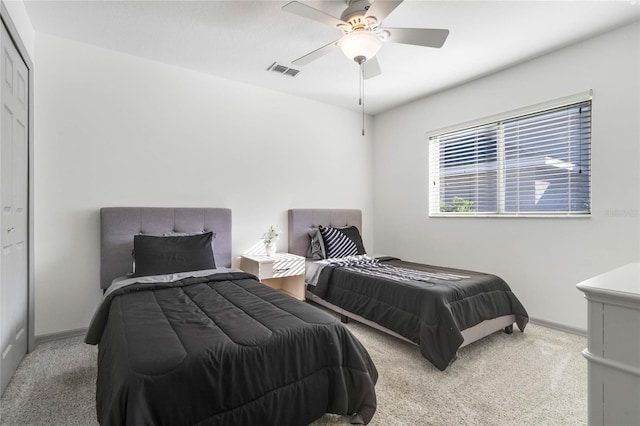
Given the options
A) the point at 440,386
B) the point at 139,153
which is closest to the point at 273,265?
the point at 139,153

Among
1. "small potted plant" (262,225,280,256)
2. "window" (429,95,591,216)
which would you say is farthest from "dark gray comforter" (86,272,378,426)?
"window" (429,95,591,216)

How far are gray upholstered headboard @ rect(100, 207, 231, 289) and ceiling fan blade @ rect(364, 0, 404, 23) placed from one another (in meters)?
2.37

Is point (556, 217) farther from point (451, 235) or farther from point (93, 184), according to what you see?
point (93, 184)

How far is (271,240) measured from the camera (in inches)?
140

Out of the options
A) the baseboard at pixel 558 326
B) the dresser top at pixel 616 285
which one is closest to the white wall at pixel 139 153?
the baseboard at pixel 558 326

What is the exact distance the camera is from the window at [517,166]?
283 centimetres

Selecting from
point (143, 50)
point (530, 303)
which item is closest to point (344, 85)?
point (143, 50)

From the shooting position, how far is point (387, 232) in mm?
4617

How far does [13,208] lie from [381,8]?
2762 millimetres

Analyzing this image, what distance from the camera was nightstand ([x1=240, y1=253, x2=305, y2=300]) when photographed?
10.4ft

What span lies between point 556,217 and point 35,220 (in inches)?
185

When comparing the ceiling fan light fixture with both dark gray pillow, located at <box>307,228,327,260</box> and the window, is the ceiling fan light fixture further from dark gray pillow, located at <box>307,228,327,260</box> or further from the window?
dark gray pillow, located at <box>307,228,327,260</box>

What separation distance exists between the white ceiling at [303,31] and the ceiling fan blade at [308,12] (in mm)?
361

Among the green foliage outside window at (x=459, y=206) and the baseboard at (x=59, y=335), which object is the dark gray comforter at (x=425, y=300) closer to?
Result: the green foliage outside window at (x=459, y=206)
